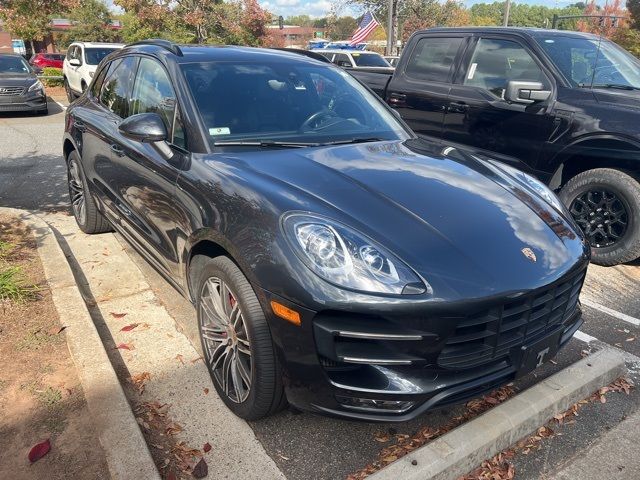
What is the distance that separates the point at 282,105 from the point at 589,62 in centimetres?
351

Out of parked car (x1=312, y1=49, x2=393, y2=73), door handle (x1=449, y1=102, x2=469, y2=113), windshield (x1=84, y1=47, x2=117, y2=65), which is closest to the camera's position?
door handle (x1=449, y1=102, x2=469, y2=113)

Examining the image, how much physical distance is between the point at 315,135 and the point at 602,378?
213 centimetres

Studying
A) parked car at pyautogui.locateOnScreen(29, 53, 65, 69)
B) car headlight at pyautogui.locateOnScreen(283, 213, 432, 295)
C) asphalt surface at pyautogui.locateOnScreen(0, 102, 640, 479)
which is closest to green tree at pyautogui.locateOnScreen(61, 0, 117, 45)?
parked car at pyautogui.locateOnScreen(29, 53, 65, 69)

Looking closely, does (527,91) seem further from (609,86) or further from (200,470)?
(200,470)

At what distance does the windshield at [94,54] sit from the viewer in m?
14.1

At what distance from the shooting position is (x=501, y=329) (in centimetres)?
218

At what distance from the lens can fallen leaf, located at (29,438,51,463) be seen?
7.63ft

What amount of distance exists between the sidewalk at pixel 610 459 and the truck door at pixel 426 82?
146 inches

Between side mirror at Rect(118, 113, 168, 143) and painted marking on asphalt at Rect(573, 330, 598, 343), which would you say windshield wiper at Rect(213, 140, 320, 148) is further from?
painted marking on asphalt at Rect(573, 330, 598, 343)

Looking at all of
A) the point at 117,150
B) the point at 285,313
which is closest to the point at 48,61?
the point at 117,150

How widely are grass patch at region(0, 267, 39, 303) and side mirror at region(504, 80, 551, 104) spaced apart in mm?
4154

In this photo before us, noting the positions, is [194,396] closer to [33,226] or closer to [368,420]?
[368,420]

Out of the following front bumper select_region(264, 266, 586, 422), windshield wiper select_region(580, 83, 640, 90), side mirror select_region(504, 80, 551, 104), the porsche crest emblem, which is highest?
windshield wiper select_region(580, 83, 640, 90)

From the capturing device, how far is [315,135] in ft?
10.6
